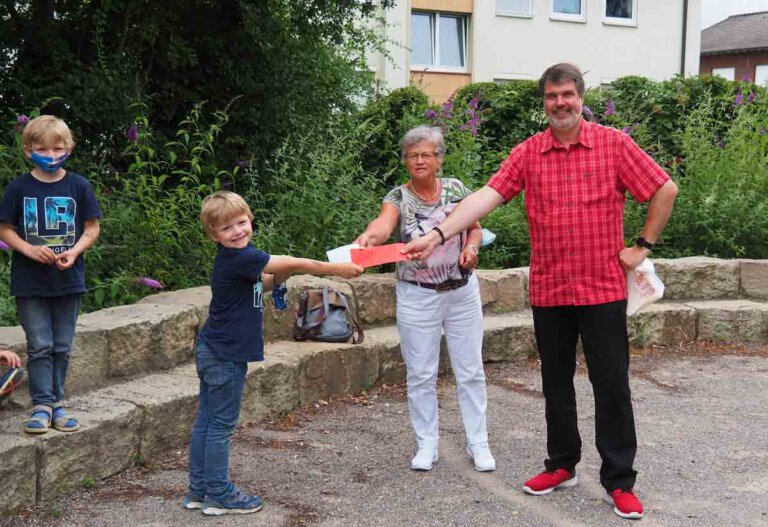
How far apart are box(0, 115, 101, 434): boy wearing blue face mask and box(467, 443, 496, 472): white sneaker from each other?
6.34 feet

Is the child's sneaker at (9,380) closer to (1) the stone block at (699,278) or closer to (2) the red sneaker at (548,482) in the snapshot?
(2) the red sneaker at (548,482)

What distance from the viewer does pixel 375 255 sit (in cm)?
432

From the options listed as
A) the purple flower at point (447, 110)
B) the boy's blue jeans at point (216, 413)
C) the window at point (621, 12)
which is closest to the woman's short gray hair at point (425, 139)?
the boy's blue jeans at point (216, 413)

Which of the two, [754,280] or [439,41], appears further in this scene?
[439,41]

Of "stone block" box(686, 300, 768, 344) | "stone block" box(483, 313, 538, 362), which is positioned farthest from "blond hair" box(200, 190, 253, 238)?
"stone block" box(686, 300, 768, 344)

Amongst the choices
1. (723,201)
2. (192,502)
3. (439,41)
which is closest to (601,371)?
(192,502)

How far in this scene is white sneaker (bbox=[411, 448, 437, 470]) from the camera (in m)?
4.78

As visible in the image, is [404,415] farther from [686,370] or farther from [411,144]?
[686,370]

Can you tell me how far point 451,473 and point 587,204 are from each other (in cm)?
156

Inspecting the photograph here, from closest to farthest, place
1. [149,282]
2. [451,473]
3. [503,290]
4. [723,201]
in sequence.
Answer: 1. [451,473]
2. [149,282]
3. [503,290]
4. [723,201]

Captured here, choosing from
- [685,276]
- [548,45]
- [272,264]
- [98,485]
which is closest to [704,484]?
[272,264]

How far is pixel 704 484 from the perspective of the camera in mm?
4641

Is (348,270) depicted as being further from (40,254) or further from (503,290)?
(503,290)

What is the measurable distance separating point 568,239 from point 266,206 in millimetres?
4464
